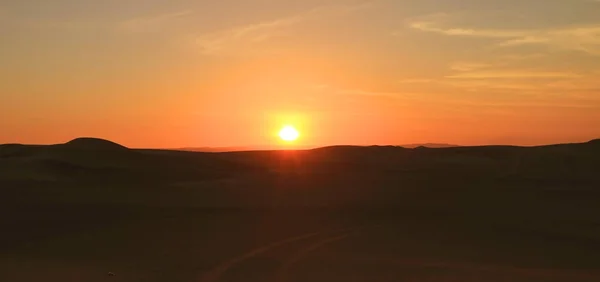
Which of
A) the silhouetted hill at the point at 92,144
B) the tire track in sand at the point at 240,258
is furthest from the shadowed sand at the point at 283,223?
the silhouetted hill at the point at 92,144

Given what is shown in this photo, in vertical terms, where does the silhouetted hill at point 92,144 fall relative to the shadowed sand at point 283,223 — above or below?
above

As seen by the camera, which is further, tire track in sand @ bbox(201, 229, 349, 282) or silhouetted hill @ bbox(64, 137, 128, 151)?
silhouetted hill @ bbox(64, 137, 128, 151)

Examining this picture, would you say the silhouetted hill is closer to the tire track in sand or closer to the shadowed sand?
the shadowed sand

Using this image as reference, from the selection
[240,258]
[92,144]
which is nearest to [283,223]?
[240,258]

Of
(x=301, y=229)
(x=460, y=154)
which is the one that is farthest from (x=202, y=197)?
(x=460, y=154)

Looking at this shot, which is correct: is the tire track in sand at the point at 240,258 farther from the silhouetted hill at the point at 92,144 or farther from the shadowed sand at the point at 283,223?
the silhouetted hill at the point at 92,144

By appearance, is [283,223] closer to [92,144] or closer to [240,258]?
[240,258]

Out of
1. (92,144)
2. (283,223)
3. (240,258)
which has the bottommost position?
(240,258)

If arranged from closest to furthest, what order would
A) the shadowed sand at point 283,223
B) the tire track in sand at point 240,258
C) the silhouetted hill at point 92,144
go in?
the tire track in sand at point 240,258 → the shadowed sand at point 283,223 → the silhouetted hill at point 92,144

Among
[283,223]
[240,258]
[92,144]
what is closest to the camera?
[240,258]

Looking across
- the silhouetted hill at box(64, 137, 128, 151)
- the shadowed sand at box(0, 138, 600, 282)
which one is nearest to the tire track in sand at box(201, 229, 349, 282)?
the shadowed sand at box(0, 138, 600, 282)

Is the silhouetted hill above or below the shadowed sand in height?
above

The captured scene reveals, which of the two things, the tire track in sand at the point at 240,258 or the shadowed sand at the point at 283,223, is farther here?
the shadowed sand at the point at 283,223

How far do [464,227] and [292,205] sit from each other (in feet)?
17.0
